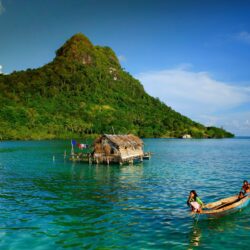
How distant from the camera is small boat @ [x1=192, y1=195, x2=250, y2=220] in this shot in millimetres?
22172

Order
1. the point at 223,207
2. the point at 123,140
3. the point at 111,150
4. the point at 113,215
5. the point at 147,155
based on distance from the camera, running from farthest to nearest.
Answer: the point at 147,155, the point at 123,140, the point at 111,150, the point at 113,215, the point at 223,207

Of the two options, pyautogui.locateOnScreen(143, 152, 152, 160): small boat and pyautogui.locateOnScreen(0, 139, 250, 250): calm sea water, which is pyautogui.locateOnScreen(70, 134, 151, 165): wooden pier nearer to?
pyautogui.locateOnScreen(143, 152, 152, 160): small boat

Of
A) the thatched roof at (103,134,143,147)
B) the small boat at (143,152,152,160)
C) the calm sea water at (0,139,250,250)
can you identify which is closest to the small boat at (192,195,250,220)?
the calm sea water at (0,139,250,250)

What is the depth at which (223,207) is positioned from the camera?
2356 centimetres

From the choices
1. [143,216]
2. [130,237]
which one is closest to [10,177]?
[143,216]

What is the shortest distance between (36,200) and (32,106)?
172m

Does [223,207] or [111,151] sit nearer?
[223,207]

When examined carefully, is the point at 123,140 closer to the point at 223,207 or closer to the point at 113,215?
the point at 113,215

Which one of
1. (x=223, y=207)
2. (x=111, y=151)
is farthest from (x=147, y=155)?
(x=223, y=207)

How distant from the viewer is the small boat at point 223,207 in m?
22.2

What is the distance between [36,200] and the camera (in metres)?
28.9

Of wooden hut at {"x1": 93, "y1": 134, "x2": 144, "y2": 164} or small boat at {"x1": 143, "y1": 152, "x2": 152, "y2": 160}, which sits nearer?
wooden hut at {"x1": 93, "y1": 134, "x2": 144, "y2": 164}

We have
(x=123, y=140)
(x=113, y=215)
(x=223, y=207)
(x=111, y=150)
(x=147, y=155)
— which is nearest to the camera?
→ (x=223, y=207)

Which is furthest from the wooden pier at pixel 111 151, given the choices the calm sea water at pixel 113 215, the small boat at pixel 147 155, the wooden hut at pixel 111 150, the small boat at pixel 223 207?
the small boat at pixel 223 207
